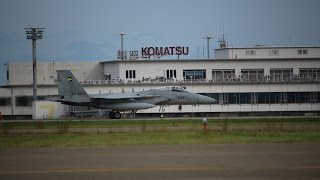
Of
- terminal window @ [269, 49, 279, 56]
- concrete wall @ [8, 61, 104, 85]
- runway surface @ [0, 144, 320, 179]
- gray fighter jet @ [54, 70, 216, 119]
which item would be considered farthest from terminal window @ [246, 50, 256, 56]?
runway surface @ [0, 144, 320, 179]

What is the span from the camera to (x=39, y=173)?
61.4 ft

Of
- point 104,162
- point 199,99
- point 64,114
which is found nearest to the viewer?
point 104,162

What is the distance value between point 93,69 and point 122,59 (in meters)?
4.87

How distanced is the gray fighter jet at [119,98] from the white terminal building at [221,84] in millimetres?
6973

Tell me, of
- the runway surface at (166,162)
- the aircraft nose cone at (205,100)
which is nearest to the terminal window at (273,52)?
the aircraft nose cone at (205,100)

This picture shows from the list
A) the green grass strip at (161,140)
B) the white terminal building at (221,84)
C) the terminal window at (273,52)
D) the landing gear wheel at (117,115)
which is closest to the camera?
the green grass strip at (161,140)

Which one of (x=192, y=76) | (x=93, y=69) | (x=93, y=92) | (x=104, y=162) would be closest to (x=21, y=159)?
(x=104, y=162)

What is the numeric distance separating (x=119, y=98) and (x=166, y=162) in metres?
49.1

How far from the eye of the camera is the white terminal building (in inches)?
3157

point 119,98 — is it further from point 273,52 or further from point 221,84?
point 273,52

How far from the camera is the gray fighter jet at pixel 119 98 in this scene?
226 ft

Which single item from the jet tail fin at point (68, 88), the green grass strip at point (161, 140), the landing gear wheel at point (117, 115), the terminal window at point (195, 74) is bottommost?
the landing gear wheel at point (117, 115)

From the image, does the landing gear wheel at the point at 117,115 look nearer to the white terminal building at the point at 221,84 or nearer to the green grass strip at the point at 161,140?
the white terminal building at the point at 221,84

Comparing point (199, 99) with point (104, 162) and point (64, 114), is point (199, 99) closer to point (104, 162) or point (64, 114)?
point (64, 114)
